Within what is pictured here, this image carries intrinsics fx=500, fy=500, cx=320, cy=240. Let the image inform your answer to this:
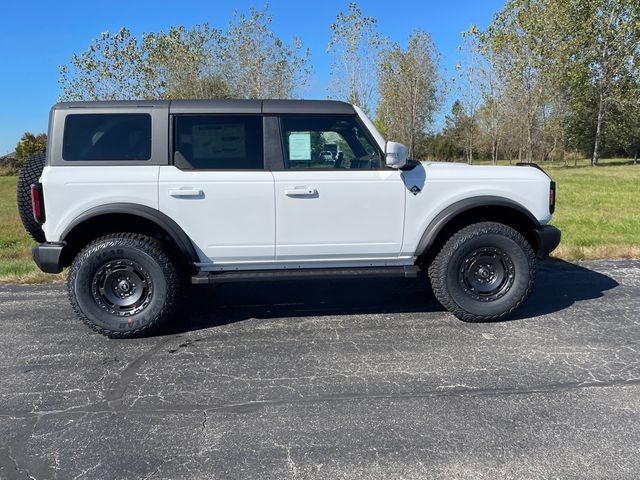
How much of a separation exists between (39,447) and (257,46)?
21.3m

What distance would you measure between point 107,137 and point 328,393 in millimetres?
2832

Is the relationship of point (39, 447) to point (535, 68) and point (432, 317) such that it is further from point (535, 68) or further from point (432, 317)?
point (535, 68)

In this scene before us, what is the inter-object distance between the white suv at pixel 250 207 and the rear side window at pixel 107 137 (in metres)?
0.01

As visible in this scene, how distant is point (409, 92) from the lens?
2958 centimetres

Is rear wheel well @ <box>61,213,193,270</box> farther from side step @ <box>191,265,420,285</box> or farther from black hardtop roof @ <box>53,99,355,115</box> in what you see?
black hardtop roof @ <box>53,99,355,115</box>

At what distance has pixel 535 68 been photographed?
31297 millimetres

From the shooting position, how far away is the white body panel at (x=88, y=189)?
4.11 m

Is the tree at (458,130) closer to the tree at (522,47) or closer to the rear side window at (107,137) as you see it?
the tree at (522,47)

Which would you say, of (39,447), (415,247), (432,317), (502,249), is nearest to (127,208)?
(39,447)

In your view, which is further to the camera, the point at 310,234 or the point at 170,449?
the point at 310,234

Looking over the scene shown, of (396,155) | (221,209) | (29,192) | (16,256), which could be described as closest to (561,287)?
(396,155)

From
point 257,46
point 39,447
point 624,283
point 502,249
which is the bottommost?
point 39,447

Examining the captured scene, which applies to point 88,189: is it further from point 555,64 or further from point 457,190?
point 555,64

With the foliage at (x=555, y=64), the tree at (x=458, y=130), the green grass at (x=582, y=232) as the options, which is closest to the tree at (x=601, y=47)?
the foliage at (x=555, y=64)
